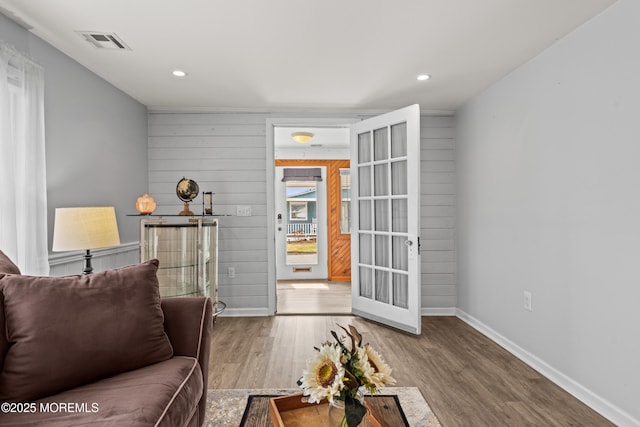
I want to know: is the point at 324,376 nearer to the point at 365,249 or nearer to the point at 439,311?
the point at 365,249

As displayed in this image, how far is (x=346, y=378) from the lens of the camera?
1040 mm

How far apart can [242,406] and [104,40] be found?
2.63 meters

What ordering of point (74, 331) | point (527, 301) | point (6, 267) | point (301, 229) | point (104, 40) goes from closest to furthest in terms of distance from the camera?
point (74, 331), point (6, 267), point (104, 40), point (527, 301), point (301, 229)

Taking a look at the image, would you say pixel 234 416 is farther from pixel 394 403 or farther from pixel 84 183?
pixel 84 183

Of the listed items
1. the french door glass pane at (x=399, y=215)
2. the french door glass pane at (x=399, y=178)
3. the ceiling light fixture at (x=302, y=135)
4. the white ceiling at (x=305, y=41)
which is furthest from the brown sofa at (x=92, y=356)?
the ceiling light fixture at (x=302, y=135)

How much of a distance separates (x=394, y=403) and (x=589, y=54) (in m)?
2.41

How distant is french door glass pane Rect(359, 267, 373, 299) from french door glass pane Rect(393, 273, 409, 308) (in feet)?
1.06

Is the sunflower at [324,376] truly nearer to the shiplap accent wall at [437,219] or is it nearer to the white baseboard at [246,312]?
the white baseboard at [246,312]

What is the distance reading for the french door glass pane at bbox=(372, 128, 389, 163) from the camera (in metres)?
3.71

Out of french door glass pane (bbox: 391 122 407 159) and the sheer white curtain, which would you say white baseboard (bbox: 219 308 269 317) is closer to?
the sheer white curtain

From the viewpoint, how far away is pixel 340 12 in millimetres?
2121

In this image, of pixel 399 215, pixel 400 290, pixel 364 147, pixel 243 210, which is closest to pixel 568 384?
pixel 400 290

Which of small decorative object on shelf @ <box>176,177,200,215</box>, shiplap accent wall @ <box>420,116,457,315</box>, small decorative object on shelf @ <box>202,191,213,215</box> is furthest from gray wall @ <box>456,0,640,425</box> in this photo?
small decorative object on shelf @ <box>176,177,200,215</box>

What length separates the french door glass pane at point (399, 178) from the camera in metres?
3.54
